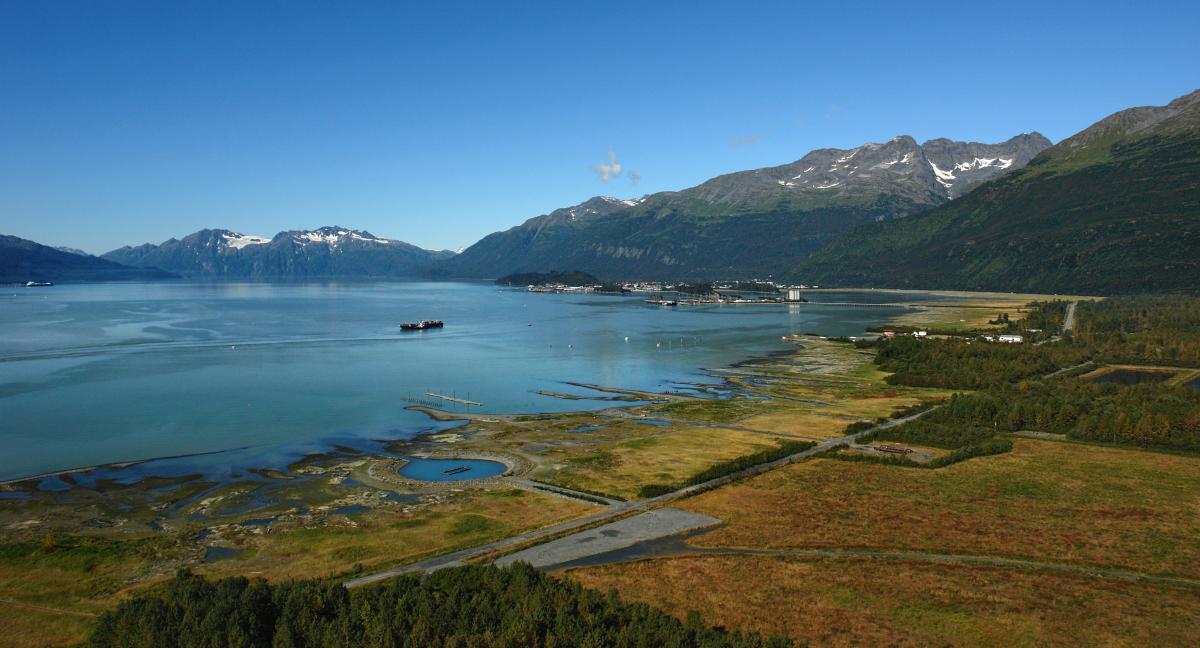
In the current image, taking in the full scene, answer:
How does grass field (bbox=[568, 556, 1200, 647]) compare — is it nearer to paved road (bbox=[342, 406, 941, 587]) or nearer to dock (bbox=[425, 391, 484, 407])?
paved road (bbox=[342, 406, 941, 587])

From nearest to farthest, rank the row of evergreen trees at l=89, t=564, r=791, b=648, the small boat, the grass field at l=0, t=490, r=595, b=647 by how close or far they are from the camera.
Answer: the row of evergreen trees at l=89, t=564, r=791, b=648 < the grass field at l=0, t=490, r=595, b=647 < the small boat

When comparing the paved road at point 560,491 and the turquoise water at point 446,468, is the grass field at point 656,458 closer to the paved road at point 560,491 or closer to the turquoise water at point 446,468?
the paved road at point 560,491

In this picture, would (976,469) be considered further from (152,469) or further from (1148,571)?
(152,469)

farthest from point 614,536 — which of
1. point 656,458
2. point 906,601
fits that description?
point 656,458

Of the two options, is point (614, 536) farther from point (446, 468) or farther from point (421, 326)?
point (421, 326)

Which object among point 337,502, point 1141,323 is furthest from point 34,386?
point 1141,323

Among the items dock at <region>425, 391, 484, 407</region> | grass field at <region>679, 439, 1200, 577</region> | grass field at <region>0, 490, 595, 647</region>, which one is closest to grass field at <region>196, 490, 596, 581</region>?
grass field at <region>0, 490, 595, 647</region>
